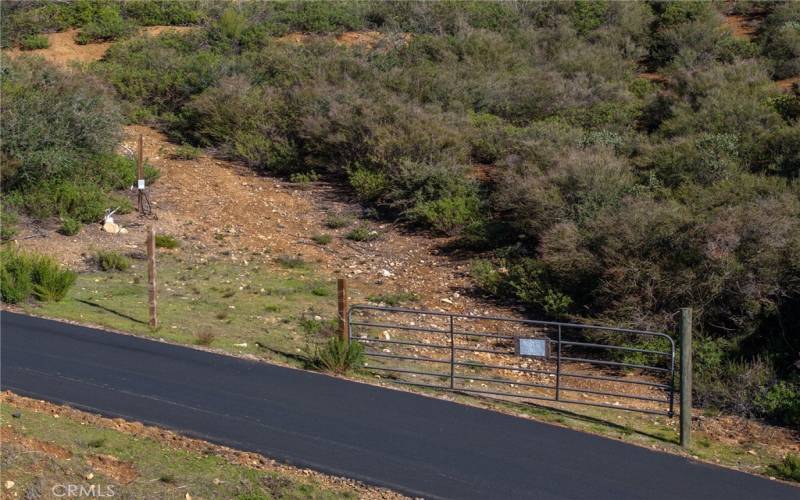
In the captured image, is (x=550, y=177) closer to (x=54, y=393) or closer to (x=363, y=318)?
(x=363, y=318)

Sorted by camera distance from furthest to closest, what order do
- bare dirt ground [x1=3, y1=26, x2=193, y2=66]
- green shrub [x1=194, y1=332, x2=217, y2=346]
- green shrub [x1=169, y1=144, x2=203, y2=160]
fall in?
1. bare dirt ground [x1=3, y1=26, x2=193, y2=66]
2. green shrub [x1=169, y1=144, x2=203, y2=160]
3. green shrub [x1=194, y1=332, x2=217, y2=346]

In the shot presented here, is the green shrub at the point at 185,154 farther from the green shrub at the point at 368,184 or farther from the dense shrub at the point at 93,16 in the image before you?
the dense shrub at the point at 93,16

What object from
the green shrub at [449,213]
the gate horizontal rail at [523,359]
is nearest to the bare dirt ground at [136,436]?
the gate horizontal rail at [523,359]

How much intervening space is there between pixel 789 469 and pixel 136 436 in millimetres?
7147

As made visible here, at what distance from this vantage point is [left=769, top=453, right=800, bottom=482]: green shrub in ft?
34.4

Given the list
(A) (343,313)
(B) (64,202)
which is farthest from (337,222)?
(A) (343,313)

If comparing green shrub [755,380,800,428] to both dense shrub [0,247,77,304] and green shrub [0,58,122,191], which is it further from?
green shrub [0,58,122,191]

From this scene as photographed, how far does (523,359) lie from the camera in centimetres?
1593

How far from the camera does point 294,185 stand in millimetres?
27531

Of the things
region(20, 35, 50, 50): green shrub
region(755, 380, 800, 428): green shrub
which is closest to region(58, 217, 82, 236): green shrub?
region(755, 380, 800, 428): green shrub

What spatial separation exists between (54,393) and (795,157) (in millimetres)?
16304

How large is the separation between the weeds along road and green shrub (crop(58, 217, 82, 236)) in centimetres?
872

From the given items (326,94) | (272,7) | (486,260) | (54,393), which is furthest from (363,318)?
(272,7)

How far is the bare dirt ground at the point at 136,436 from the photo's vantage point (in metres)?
8.45
